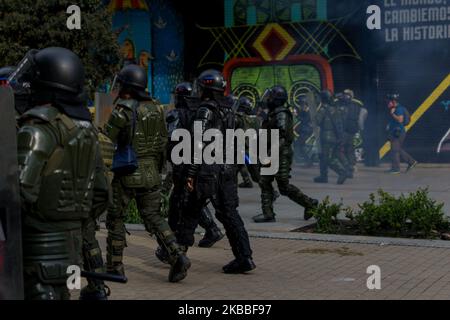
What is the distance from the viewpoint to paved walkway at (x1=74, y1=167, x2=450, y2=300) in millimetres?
6551

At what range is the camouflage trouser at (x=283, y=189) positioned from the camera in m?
10.3

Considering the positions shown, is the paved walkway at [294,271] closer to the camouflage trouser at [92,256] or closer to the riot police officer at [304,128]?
the camouflage trouser at [92,256]

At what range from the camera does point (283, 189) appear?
10.3 m

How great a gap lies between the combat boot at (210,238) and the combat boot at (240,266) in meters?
1.48

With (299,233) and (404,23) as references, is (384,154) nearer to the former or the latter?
(404,23)

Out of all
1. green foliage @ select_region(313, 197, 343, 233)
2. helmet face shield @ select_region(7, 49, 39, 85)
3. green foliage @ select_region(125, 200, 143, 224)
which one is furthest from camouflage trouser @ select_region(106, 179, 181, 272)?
green foliage @ select_region(125, 200, 143, 224)

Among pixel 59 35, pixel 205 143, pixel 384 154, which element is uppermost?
pixel 59 35

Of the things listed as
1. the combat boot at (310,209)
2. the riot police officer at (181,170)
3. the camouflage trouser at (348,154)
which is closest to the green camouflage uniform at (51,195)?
the riot police officer at (181,170)

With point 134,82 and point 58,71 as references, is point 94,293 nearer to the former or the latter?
point 134,82

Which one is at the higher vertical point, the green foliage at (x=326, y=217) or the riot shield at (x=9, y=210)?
the riot shield at (x=9, y=210)

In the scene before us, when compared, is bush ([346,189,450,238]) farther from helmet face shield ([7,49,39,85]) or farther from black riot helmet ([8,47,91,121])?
black riot helmet ([8,47,91,121])

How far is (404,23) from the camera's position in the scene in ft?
61.7
